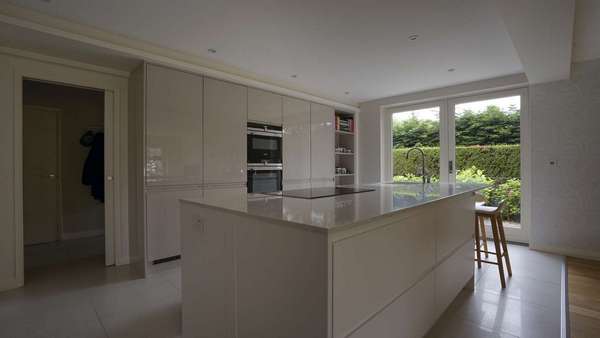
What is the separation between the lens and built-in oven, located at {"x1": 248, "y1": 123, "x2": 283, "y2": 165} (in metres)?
3.77

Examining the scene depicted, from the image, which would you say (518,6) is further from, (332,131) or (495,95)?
(332,131)

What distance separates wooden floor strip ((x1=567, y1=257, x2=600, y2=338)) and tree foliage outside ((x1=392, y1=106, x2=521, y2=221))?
1.11 m

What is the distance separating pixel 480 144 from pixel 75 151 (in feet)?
20.6

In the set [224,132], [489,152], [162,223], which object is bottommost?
[162,223]

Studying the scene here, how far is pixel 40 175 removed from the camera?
407cm

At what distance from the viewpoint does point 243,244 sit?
131cm

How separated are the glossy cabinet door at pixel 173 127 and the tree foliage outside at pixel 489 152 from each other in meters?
3.78

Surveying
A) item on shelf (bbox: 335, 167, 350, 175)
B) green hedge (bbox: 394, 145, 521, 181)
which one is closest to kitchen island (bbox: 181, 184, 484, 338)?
green hedge (bbox: 394, 145, 521, 181)

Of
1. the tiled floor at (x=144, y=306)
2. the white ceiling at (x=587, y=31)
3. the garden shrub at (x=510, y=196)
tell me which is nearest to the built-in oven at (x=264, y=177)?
the tiled floor at (x=144, y=306)

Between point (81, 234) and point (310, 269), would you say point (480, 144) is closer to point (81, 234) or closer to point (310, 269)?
point (310, 269)

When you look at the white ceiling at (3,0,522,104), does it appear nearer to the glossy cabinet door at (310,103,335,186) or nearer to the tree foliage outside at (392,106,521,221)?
the tree foliage outside at (392,106,521,221)

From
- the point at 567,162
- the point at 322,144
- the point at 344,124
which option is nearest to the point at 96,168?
the point at 322,144

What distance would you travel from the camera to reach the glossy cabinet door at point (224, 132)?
3305mm

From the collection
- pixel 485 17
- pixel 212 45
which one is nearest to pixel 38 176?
pixel 212 45
